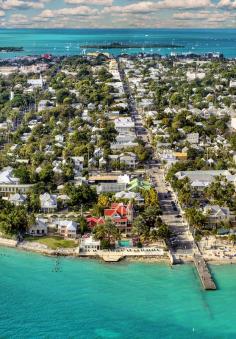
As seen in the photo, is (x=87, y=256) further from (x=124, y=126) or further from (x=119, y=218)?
(x=124, y=126)

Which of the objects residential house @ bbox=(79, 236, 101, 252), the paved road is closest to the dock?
the paved road

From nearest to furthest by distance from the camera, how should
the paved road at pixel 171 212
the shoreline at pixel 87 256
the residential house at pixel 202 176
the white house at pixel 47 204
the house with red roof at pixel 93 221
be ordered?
the shoreline at pixel 87 256 < the paved road at pixel 171 212 < the house with red roof at pixel 93 221 < the white house at pixel 47 204 < the residential house at pixel 202 176

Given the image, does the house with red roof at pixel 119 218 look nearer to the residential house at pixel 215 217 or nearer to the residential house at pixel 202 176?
the residential house at pixel 215 217

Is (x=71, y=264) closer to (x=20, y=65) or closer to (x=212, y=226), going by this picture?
(x=212, y=226)

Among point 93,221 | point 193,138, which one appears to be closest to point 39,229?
point 93,221

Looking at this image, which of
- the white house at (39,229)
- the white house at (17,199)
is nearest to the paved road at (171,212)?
the white house at (39,229)

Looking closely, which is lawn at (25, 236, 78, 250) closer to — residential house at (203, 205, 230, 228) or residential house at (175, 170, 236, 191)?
residential house at (203, 205, 230, 228)
